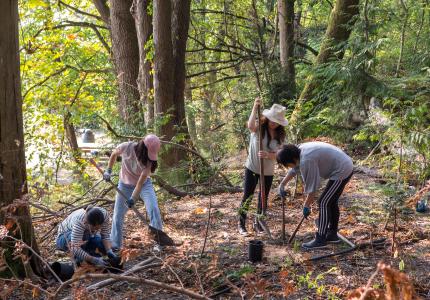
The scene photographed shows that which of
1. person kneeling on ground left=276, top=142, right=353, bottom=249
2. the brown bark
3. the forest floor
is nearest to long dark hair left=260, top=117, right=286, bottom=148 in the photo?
person kneeling on ground left=276, top=142, right=353, bottom=249

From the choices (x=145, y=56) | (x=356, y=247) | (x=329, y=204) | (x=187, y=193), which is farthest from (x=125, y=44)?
(x=356, y=247)

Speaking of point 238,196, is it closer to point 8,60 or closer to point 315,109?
point 315,109

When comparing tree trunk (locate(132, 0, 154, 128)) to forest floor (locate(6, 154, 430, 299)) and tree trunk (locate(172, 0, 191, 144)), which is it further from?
forest floor (locate(6, 154, 430, 299))

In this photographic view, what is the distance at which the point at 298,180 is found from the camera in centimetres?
775

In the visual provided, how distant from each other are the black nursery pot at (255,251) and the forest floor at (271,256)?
0.23ft

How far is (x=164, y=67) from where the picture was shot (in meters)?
9.42

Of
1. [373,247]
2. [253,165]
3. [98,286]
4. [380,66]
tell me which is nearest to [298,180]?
[253,165]

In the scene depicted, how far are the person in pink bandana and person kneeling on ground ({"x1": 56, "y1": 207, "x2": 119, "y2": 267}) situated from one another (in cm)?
38

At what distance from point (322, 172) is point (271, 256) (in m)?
1.14

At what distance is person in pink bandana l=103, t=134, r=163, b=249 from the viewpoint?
5516 millimetres

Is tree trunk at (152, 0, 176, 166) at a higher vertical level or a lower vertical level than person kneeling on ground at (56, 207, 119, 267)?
higher

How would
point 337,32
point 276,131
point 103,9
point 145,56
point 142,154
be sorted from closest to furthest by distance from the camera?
point 142,154
point 276,131
point 145,56
point 337,32
point 103,9

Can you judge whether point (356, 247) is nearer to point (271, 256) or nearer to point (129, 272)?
point (271, 256)

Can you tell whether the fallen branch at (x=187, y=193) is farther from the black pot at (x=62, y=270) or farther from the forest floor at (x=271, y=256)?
the black pot at (x=62, y=270)
